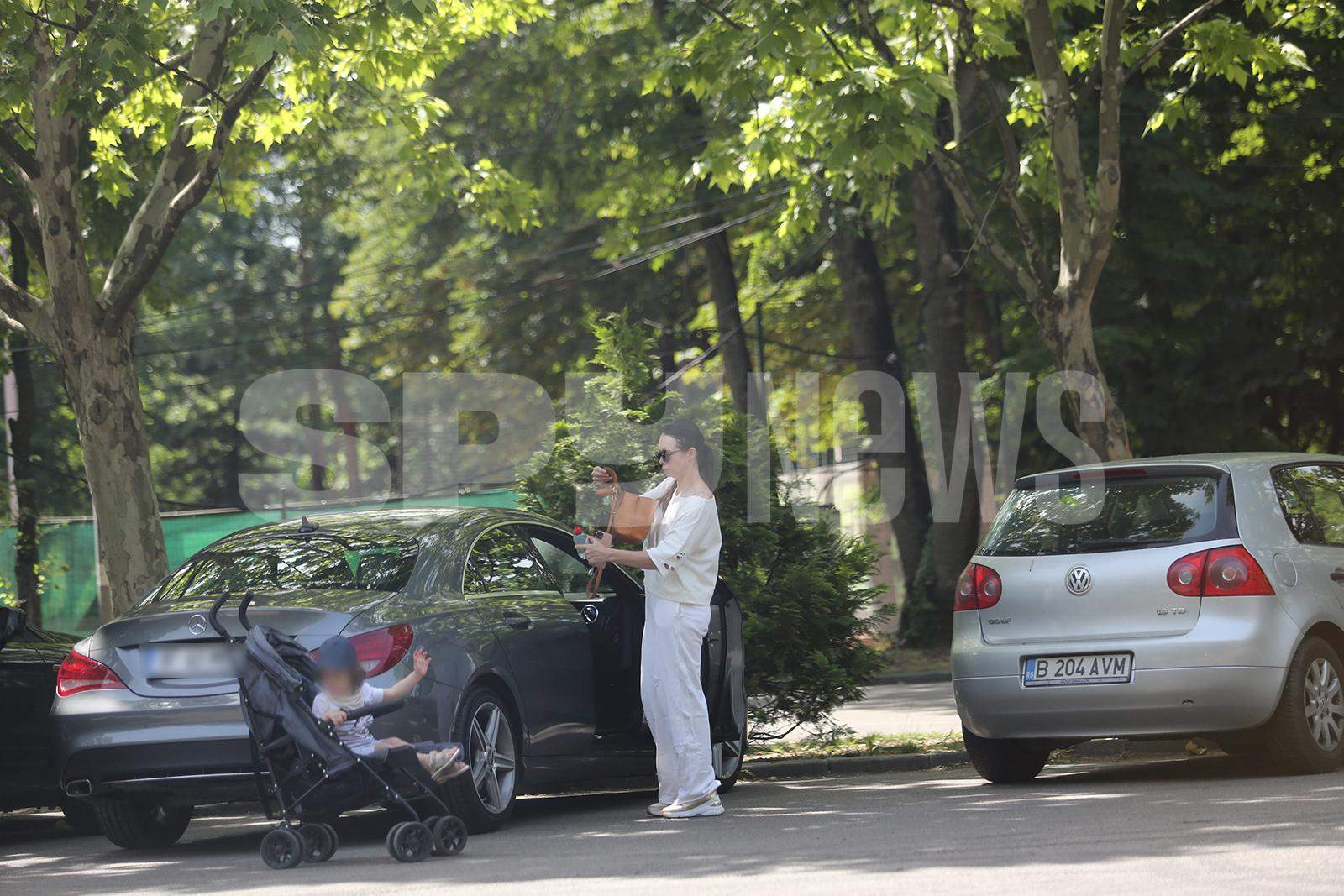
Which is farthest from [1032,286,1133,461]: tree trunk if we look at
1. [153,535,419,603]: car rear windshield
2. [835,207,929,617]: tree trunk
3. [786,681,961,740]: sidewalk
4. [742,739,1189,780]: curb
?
[835,207,929,617]: tree trunk

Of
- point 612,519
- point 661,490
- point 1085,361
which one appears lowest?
point 612,519

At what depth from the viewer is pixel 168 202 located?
42.2 feet

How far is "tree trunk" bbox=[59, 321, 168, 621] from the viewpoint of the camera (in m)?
12.2

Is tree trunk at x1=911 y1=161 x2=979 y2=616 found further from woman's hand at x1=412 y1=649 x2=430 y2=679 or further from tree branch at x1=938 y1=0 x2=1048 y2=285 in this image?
woman's hand at x1=412 y1=649 x2=430 y2=679

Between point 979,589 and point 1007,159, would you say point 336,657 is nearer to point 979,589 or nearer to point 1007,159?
point 979,589

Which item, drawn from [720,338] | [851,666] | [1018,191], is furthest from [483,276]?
[851,666]

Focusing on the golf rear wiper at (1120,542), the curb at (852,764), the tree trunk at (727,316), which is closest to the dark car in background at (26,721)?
the curb at (852,764)

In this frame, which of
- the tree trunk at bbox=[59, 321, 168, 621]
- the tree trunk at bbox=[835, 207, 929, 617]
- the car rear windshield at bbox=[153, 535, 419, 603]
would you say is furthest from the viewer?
the tree trunk at bbox=[835, 207, 929, 617]

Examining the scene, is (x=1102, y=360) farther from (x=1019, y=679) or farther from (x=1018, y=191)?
(x=1019, y=679)

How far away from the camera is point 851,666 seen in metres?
11.6

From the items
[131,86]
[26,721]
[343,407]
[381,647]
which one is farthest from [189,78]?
[343,407]

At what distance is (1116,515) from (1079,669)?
2.88ft

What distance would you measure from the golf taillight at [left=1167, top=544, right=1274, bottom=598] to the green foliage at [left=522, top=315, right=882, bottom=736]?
10.8ft

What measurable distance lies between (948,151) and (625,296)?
19.9 metres
